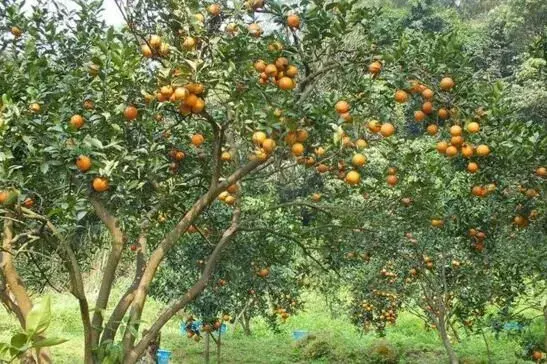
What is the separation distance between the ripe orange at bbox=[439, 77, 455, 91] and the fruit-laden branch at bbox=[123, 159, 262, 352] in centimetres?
98

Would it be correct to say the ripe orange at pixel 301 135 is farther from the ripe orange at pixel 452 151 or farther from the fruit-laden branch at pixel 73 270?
the fruit-laden branch at pixel 73 270

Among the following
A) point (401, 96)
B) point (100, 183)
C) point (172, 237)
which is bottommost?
point (172, 237)

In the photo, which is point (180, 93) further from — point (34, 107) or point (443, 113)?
point (443, 113)

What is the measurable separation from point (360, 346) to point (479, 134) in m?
7.90

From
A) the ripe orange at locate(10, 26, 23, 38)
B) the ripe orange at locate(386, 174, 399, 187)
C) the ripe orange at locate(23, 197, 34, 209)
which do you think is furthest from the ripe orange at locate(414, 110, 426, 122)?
the ripe orange at locate(10, 26, 23, 38)

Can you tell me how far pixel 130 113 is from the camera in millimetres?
3051

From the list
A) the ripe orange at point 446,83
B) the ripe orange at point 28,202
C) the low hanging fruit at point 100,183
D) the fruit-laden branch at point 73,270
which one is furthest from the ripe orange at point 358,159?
the ripe orange at point 28,202

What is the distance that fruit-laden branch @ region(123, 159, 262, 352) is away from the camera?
3309 mm

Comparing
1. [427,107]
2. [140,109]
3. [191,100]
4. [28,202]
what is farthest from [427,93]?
[28,202]

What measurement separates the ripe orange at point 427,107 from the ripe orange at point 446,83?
0.44 feet

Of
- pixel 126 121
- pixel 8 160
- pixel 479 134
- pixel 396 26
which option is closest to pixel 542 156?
pixel 479 134

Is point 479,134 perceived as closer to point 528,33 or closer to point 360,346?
point 360,346

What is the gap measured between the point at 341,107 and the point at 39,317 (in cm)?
221

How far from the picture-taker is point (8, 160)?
288cm
